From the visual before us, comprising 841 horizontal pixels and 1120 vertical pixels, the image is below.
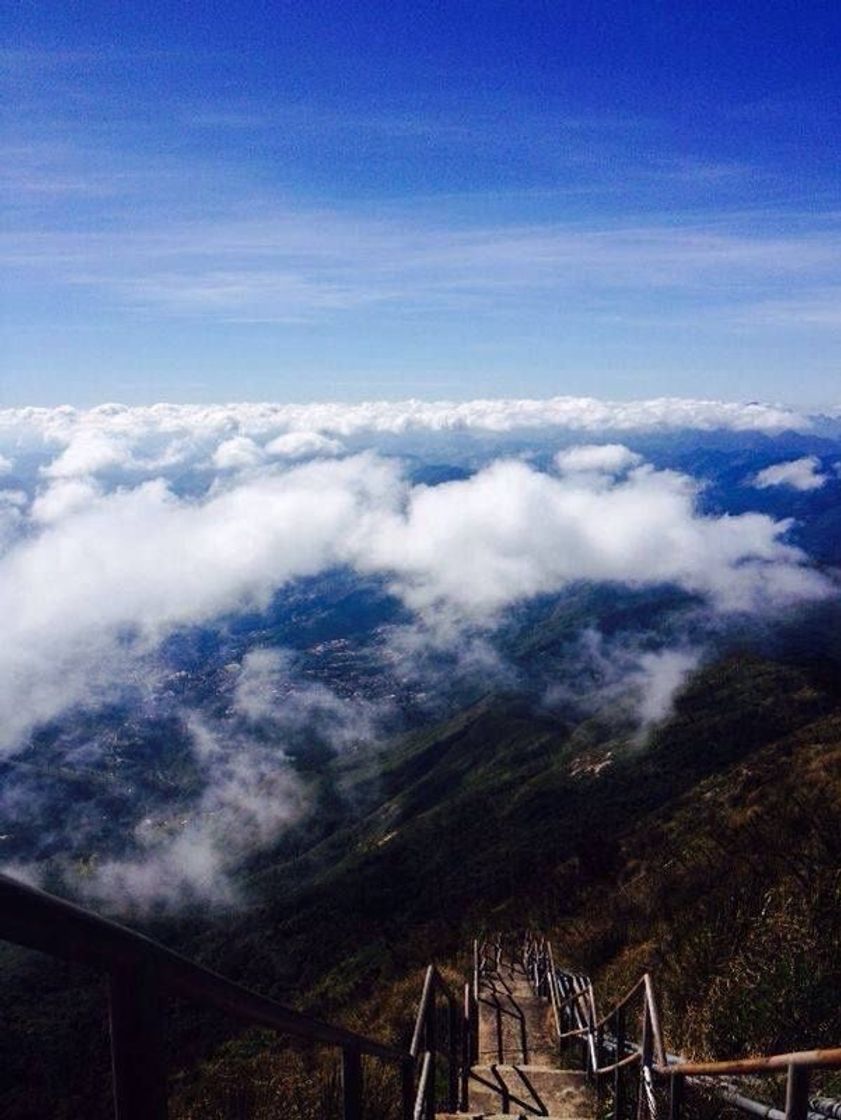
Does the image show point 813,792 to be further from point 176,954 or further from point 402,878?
point 402,878

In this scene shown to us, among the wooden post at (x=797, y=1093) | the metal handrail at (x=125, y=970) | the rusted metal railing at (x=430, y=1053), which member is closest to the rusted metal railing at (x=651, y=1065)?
the wooden post at (x=797, y=1093)

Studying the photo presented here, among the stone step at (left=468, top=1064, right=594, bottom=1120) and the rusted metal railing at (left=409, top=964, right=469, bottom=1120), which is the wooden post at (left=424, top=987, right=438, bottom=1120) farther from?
the stone step at (left=468, top=1064, right=594, bottom=1120)

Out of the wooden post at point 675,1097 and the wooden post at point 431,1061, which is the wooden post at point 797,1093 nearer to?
the wooden post at point 675,1097

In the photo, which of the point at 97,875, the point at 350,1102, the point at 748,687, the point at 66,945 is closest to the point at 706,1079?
the point at 350,1102

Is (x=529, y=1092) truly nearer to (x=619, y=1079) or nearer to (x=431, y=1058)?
(x=619, y=1079)

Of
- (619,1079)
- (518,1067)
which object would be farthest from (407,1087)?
(518,1067)

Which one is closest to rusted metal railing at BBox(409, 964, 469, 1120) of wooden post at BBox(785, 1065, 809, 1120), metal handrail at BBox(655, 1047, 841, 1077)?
metal handrail at BBox(655, 1047, 841, 1077)

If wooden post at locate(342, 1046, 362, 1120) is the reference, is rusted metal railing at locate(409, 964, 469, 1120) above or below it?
below
